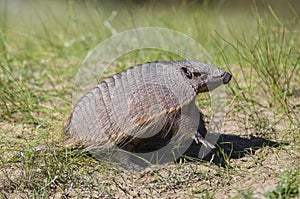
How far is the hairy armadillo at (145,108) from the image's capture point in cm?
293

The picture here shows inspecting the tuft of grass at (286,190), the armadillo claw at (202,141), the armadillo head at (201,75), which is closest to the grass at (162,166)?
the tuft of grass at (286,190)

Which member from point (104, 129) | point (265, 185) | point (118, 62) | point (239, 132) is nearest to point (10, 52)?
point (118, 62)

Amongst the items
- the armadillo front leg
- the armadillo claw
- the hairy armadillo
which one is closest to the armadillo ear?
the hairy armadillo

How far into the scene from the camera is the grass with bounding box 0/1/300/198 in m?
2.80

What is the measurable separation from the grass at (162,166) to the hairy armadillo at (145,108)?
17 cm

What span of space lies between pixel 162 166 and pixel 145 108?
0.41m

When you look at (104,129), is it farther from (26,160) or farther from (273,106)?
(273,106)

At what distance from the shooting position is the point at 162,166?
10.0ft

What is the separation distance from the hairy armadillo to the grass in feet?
0.57

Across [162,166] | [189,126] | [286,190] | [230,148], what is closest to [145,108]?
[189,126]

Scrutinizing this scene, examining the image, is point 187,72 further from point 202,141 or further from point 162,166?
point 162,166

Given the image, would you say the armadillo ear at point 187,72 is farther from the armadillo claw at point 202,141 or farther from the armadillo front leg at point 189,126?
the armadillo claw at point 202,141

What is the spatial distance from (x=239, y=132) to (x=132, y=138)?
0.90 m

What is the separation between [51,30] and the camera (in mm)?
6289
